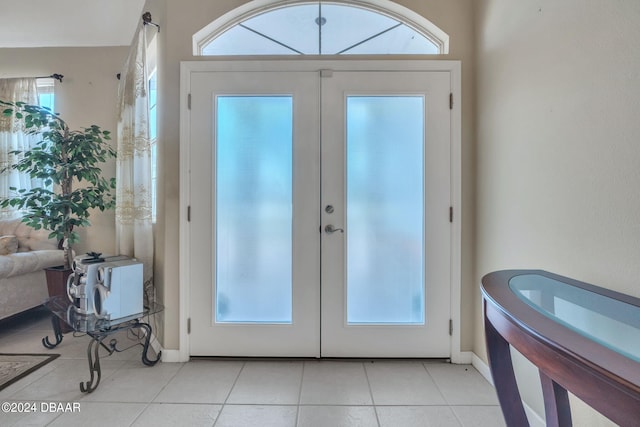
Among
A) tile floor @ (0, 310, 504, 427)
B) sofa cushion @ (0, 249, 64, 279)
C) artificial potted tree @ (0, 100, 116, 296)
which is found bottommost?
tile floor @ (0, 310, 504, 427)

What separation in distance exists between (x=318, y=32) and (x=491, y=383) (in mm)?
2643

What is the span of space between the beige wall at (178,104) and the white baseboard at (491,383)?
0.10m

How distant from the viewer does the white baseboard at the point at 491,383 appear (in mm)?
1389

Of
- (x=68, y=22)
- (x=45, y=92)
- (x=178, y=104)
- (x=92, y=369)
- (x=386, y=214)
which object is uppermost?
(x=68, y=22)

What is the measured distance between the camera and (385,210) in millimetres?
1989

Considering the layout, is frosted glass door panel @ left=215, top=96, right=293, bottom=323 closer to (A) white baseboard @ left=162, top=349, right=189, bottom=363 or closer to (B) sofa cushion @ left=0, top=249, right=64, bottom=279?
(A) white baseboard @ left=162, top=349, right=189, bottom=363

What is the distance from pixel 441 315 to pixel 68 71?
4.34m

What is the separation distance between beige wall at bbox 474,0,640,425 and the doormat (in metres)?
3.00

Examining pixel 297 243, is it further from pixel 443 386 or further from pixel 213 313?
pixel 443 386

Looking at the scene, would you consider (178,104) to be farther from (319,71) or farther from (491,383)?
(491,383)

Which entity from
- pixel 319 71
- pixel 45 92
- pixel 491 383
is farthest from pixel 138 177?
pixel 491 383

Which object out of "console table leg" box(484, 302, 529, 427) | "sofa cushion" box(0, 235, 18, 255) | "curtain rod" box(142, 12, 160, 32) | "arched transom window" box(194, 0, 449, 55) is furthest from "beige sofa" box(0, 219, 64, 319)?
"console table leg" box(484, 302, 529, 427)

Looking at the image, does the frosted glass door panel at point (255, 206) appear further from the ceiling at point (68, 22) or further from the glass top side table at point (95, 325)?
the ceiling at point (68, 22)

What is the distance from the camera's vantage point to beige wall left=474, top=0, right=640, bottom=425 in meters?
1.01
